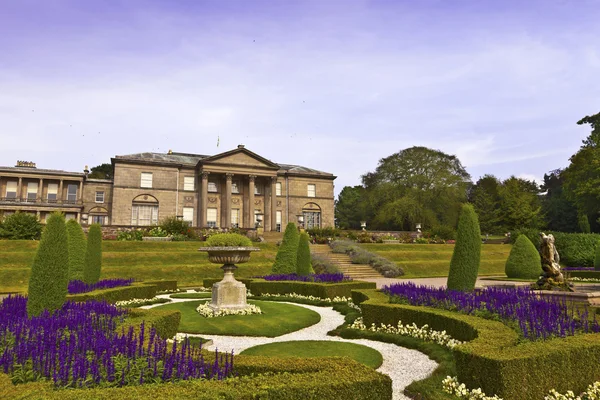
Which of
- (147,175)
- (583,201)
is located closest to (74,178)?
(147,175)

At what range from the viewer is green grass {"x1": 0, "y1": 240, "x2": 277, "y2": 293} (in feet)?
80.9

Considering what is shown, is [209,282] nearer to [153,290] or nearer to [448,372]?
[153,290]

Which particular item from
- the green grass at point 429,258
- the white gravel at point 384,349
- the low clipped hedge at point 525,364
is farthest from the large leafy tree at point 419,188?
the low clipped hedge at point 525,364

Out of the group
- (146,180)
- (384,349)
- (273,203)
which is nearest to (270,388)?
(384,349)

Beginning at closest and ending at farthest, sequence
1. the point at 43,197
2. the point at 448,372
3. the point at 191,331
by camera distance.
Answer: the point at 448,372
the point at 191,331
the point at 43,197

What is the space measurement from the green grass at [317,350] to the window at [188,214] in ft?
153

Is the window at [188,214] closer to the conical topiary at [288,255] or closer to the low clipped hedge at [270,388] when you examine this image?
the conical topiary at [288,255]

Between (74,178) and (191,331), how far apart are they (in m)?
48.0

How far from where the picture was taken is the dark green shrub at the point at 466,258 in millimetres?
14047

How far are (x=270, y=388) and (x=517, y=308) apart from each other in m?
7.49

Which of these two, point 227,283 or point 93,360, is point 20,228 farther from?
point 93,360

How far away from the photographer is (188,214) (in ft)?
179

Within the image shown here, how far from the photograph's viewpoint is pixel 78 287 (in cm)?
1595

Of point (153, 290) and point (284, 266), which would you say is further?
point (284, 266)
